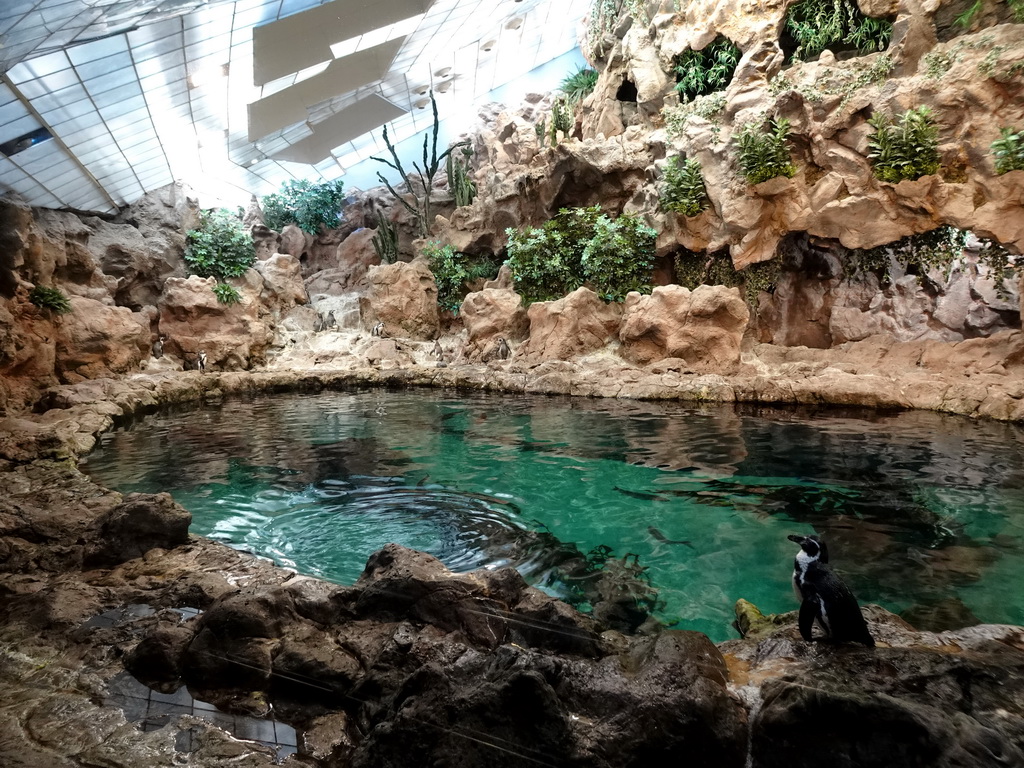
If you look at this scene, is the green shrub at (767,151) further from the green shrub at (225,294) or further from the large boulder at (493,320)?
the green shrub at (225,294)

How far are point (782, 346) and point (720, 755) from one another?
43.3ft

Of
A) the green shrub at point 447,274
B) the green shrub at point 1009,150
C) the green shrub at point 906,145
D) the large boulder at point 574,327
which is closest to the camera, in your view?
the green shrub at point 1009,150

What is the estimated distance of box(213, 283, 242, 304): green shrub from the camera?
17562 millimetres

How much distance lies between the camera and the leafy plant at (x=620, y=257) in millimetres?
14961

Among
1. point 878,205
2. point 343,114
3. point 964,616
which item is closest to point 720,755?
point 964,616

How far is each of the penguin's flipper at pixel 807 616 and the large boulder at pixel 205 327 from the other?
56.1 ft

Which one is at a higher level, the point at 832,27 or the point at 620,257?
the point at 832,27

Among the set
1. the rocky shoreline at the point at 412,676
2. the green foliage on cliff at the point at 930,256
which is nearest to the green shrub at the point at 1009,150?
the green foliage on cliff at the point at 930,256

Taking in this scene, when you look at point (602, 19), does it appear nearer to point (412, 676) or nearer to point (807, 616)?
point (807, 616)

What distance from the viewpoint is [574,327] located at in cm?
1460

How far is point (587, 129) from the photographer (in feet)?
63.2

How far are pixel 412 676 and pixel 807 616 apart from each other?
1778mm

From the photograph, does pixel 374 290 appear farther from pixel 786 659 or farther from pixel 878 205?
pixel 786 659

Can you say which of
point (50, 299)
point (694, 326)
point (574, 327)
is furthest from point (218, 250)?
point (694, 326)
